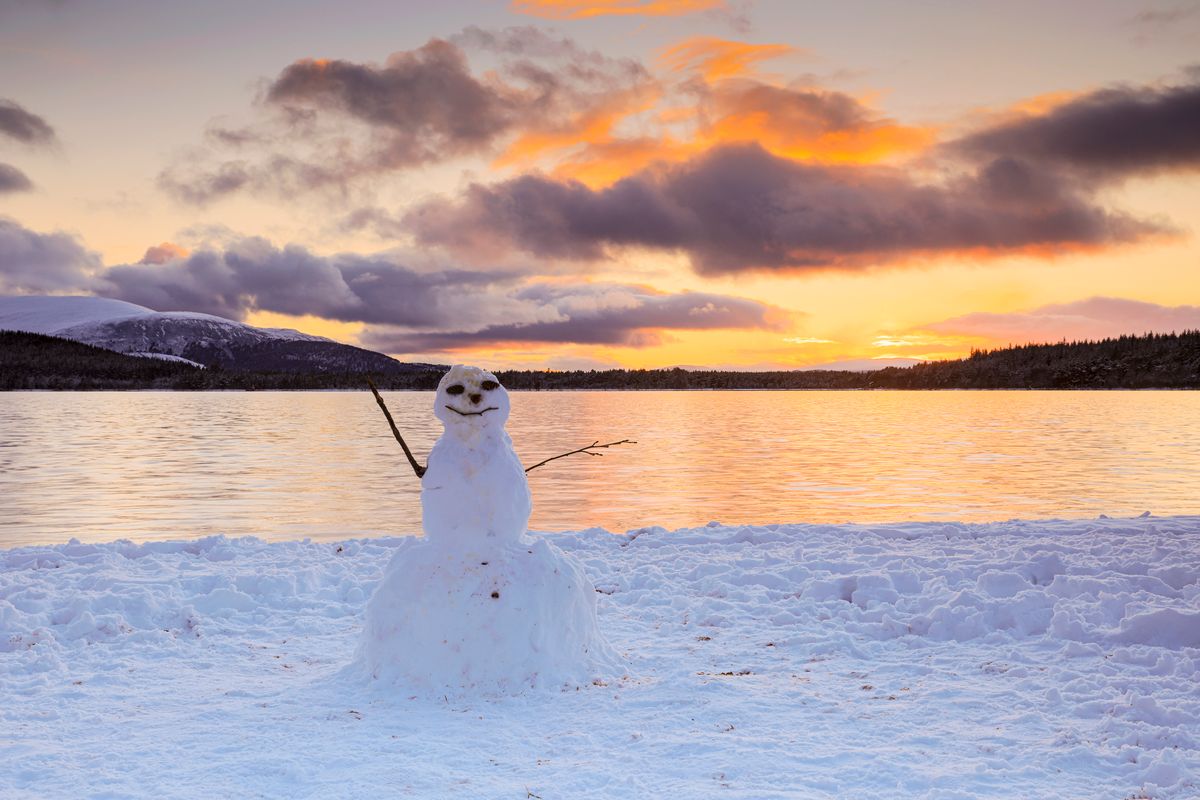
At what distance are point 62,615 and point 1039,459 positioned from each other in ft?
106

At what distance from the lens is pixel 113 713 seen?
227 inches

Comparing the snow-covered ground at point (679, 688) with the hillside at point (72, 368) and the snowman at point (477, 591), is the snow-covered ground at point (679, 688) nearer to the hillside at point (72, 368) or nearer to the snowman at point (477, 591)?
the snowman at point (477, 591)

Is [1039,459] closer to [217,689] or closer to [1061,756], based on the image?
[1061,756]

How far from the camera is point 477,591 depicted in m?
6.23

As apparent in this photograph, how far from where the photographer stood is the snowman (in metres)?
6.18

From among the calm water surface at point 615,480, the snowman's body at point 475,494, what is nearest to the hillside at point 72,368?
the calm water surface at point 615,480

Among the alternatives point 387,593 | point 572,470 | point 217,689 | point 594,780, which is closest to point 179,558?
point 217,689

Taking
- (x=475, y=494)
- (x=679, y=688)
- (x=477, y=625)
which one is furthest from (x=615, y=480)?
(x=477, y=625)

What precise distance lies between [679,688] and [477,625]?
1606mm

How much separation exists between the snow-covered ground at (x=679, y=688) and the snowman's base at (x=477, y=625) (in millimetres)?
205

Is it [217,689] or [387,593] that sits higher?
[387,593]

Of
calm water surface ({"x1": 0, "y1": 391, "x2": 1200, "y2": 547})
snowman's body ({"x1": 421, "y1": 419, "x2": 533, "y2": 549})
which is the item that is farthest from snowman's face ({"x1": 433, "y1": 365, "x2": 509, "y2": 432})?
calm water surface ({"x1": 0, "y1": 391, "x2": 1200, "y2": 547})

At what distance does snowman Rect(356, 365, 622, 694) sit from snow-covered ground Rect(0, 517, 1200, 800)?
0.77ft

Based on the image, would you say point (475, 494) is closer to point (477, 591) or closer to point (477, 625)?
point (477, 591)
